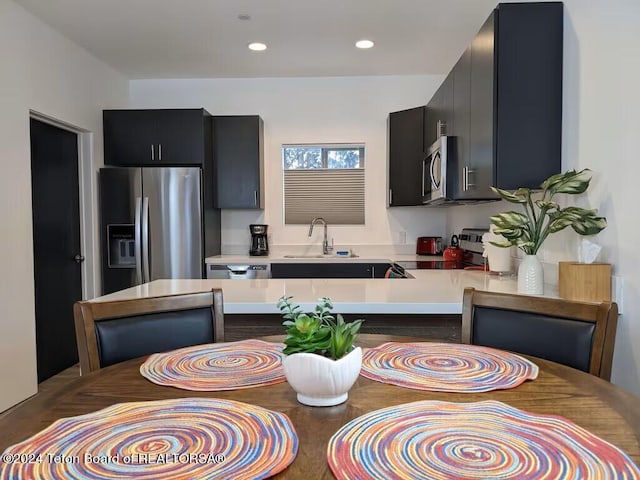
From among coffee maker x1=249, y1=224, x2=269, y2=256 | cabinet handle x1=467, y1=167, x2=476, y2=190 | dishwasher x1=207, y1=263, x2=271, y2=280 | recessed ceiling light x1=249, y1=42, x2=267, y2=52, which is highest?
recessed ceiling light x1=249, y1=42, x2=267, y2=52

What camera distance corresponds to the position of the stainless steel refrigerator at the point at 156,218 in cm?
394

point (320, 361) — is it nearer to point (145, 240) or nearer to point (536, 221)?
point (536, 221)

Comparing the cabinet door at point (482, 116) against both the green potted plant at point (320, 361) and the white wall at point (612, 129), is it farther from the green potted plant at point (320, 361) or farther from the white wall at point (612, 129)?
the green potted plant at point (320, 361)

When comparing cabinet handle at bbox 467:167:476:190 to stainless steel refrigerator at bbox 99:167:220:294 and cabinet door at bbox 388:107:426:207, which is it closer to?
cabinet door at bbox 388:107:426:207

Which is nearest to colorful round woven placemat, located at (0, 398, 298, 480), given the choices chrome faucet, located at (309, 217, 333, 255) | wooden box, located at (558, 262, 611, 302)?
wooden box, located at (558, 262, 611, 302)

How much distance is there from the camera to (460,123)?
9.13ft

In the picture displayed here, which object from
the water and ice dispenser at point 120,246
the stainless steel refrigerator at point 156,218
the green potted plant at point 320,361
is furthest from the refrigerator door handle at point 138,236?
the green potted plant at point 320,361

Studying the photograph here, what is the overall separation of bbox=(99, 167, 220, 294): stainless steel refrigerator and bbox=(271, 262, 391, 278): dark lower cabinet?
0.69 metres

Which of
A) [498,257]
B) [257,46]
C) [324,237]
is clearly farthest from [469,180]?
[324,237]

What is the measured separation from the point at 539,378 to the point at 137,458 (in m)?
0.85

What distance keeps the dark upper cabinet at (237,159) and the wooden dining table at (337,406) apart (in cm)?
335

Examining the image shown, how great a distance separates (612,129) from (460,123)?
100 cm

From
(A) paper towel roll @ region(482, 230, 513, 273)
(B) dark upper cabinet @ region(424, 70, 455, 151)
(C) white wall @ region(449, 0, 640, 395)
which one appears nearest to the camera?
(C) white wall @ region(449, 0, 640, 395)

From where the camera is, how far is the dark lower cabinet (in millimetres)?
4055
